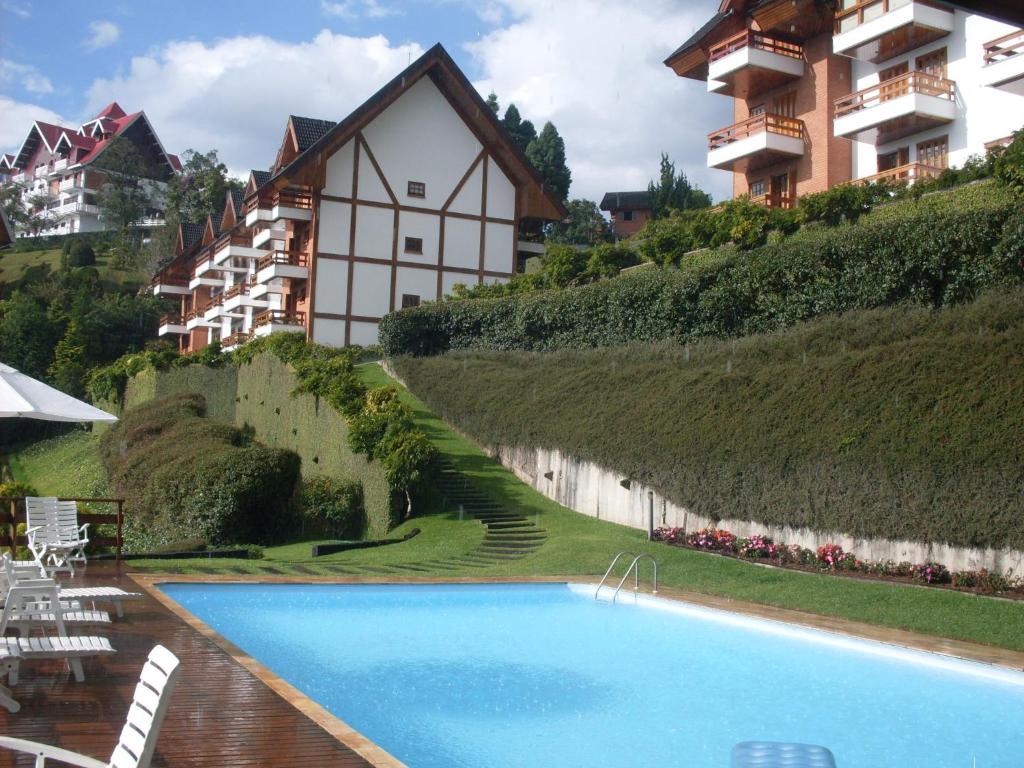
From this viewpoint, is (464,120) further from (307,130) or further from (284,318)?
(284,318)

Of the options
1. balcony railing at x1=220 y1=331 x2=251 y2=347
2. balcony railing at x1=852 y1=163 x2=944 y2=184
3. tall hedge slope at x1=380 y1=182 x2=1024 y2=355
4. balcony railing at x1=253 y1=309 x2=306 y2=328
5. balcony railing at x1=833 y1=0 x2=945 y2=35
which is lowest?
tall hedge slope at x1=380 y1=182 x2=1024 y2=355

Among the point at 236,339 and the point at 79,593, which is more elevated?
the point at 236,339

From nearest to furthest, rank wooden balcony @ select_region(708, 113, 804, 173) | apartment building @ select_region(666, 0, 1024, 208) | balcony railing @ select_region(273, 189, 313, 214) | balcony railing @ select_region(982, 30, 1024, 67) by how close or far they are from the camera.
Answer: balcony railing @ select_region(982, 30, 1024, 67)
apartment building @ select_region(666, 0, 1024, 208)
wooden balcony @ select_region(708, 113, 804, 173)
balcony railing @ select_region(273, 189, 313, 214)

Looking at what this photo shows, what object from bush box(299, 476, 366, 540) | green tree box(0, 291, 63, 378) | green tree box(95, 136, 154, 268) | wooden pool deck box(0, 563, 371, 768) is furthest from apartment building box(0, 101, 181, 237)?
wooden pool deck box(0, 563, 371, 768)

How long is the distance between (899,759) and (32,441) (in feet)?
159

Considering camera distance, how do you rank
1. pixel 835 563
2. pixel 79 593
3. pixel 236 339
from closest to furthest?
1. pixel 79 593
2. pixel 835 563
3. pixel 236 339

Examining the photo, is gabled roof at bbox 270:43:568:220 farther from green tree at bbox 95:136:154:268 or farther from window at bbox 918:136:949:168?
green tree at bbox 95:136:154:268

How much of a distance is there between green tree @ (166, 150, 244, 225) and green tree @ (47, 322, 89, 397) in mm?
21969

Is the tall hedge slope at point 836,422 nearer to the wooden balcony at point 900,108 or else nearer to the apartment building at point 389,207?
the wooden balcony at point 900,108

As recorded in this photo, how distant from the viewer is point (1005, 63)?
24.3 metres

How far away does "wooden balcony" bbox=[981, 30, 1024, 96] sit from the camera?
24109mm

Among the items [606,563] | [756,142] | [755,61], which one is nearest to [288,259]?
[756,142]

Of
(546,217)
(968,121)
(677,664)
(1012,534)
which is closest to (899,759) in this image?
(677,664)

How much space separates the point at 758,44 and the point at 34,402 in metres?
26.5
